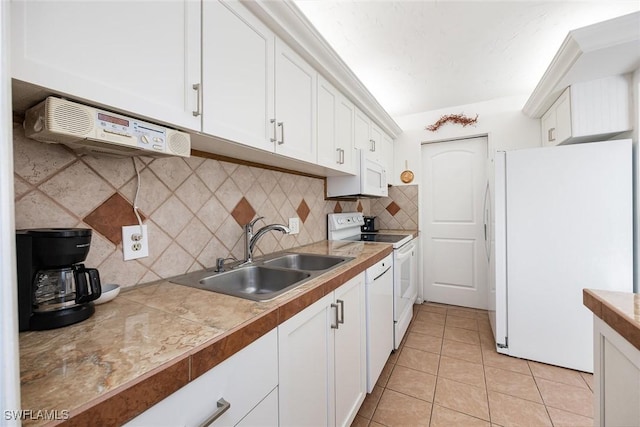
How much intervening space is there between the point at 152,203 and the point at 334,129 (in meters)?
1.25

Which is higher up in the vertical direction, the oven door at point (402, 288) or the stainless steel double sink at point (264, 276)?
the stainless steel double sink at point (264, 276)

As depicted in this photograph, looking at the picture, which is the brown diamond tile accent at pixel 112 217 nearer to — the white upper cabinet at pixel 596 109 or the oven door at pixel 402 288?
the oven door at pixel 402 288

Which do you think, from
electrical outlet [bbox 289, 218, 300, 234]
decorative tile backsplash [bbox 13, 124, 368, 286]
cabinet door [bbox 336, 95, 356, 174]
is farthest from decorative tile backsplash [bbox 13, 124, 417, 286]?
cabinet door [bbox 336, 95, 356, 174]

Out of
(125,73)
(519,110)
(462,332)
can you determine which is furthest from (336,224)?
(519,110)

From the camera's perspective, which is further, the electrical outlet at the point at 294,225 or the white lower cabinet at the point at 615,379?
the electrical outlet at the point at 294,225

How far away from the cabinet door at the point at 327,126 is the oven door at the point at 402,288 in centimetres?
92

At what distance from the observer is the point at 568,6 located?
157 cm

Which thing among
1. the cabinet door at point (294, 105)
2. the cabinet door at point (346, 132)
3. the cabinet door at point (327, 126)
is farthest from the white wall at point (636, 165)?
the cabinet door at point (294, 105)

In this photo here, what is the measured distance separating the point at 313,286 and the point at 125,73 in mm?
899

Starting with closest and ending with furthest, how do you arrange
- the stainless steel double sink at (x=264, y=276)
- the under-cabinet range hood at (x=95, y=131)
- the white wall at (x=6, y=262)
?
the white wall at (x=6, y=262)
the under-cabinet range hood at (x=95, y=131)
the stainless steel double sink at (x=264, y=276)

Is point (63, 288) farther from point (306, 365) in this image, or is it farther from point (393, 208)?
point (393, 208)

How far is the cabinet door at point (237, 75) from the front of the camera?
981 millimetres

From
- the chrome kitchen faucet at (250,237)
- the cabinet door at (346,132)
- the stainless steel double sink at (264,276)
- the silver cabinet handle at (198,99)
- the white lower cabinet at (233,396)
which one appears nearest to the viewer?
the white lower cabinet at (233,396)

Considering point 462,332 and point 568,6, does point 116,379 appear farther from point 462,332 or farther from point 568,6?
point 462,332
